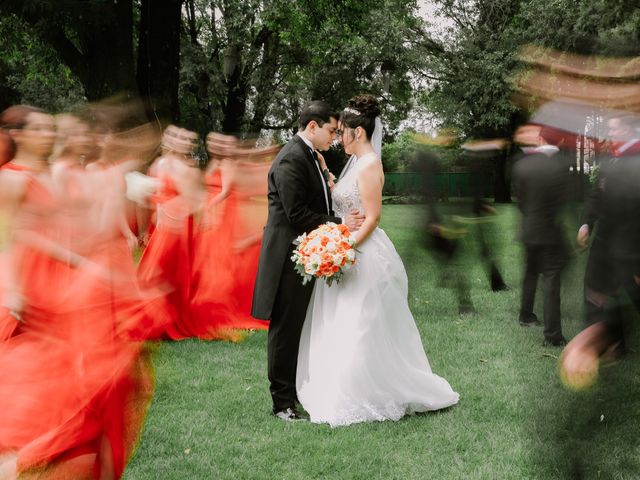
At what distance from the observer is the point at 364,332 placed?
5.02 metres

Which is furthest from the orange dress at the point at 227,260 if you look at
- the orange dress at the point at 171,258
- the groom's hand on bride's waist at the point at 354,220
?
the groom's hand on bride's waist at the point at 354,220

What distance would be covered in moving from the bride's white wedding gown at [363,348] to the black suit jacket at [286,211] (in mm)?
275

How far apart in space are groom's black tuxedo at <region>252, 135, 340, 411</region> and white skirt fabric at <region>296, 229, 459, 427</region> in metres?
0.16

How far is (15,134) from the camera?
3910mm

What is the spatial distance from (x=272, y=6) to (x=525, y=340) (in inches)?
638

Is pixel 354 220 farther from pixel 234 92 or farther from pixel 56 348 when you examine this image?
pixel 234 92

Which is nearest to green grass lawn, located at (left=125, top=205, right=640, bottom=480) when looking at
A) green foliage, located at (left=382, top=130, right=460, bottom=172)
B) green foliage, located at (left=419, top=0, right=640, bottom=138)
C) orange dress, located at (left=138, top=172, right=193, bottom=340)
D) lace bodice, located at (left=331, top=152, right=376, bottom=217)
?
orange dress, located at (left=138, top=172, right=193, bottom=340)

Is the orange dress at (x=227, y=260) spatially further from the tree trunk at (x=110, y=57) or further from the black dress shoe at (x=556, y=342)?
the tree trunk at (x=110, y=57)

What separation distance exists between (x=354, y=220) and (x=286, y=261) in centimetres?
61

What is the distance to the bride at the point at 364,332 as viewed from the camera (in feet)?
16.4

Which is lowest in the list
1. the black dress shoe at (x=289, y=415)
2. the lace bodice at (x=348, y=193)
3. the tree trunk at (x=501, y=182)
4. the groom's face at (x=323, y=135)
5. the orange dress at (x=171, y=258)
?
the tree trunk at (x=501, y=182)

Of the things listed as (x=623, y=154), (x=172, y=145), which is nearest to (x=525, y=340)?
(x=623, y=154)

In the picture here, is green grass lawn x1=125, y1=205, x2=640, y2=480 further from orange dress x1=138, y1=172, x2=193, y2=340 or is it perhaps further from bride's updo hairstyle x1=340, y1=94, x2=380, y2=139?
bride's updo hairstyle x1=340, y1=94, x2=380, y2=139

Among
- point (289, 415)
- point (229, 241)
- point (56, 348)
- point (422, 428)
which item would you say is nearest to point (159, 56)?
point (229, 241)
